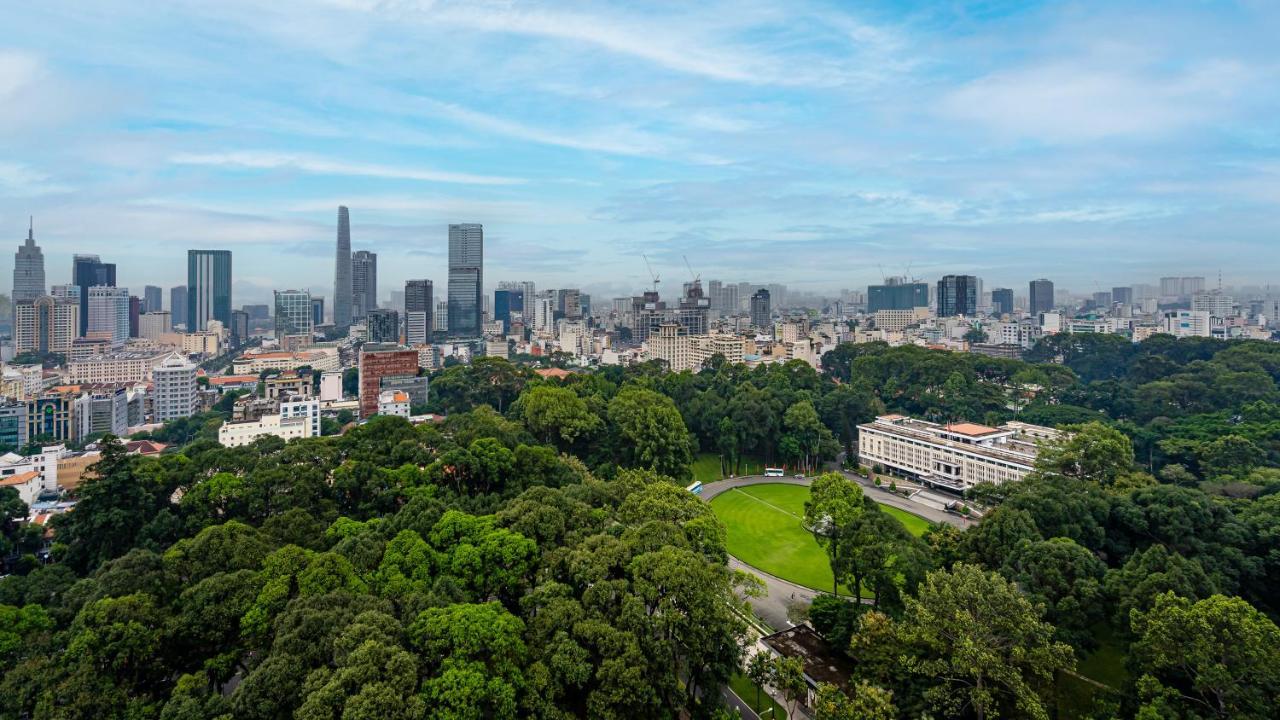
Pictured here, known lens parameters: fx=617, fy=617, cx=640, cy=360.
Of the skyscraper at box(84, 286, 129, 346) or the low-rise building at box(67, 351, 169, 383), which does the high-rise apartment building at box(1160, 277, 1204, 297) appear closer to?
the low-rise building at box(67, 351, 169, 383)

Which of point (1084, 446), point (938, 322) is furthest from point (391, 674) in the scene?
point (938, 322)

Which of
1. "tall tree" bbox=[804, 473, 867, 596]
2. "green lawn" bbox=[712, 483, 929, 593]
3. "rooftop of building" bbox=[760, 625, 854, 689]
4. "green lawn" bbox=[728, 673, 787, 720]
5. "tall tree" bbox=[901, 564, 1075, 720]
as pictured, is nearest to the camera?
"tall tree" bbox=[901, 564, 1075, 720]

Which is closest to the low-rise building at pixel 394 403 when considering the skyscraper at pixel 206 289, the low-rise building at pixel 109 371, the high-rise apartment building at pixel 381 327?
the low-rise building at pixel 109 371

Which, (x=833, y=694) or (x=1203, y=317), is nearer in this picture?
(x=833, y=694)

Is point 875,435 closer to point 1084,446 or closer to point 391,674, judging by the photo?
point 1084,446

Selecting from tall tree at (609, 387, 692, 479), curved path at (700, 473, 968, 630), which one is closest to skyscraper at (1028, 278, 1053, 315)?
curved path at (700, 473, 968, 630)

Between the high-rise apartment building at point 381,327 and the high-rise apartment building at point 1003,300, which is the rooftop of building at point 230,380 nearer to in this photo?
the high-rise apartment building at point 381,327

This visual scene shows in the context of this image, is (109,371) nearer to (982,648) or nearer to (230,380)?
(230,380)
